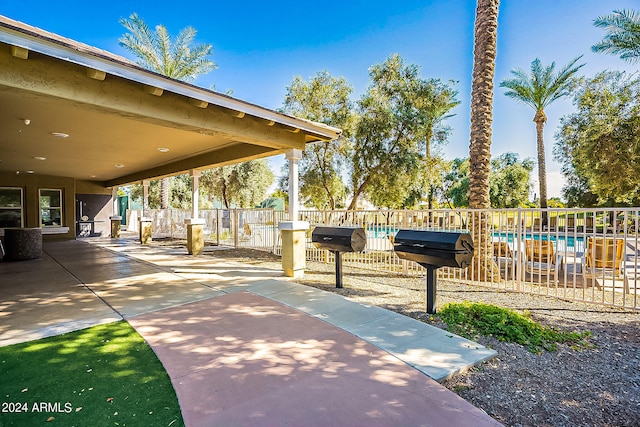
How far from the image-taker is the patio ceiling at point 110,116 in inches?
153

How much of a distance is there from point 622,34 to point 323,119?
12.5 metres

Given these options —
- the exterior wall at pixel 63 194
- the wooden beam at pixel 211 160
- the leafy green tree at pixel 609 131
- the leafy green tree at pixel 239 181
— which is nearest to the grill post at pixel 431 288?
the wooden beam at pixel 211 160

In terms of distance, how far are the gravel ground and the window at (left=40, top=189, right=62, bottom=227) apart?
17.1 m

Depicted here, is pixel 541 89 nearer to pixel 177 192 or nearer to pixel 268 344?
pixel 268 344

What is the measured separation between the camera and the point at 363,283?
22.4 ft

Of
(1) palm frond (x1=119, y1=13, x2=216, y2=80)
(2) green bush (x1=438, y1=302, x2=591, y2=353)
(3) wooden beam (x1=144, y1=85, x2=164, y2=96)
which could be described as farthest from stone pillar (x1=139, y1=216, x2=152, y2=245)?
(2) green bush (x1=438, y1=302, x2=591, y2=353)

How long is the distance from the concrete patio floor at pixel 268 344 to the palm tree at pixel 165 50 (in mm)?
13210

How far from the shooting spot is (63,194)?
16.0 meters

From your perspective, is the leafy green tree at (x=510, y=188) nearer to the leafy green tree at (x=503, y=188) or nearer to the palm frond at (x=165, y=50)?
the leafy green tree at (x=503, y=188)

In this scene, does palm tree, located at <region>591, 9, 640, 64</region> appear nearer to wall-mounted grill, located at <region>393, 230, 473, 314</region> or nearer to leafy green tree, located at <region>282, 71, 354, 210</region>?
leafy green tree, located at <region>282, 71, 354, 210</region>

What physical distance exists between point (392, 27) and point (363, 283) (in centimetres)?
1149

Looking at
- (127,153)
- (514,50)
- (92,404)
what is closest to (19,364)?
(92,404)

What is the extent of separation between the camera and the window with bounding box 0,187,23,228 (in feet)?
46.8

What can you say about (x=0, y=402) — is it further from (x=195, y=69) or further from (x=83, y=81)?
(x=195, y=69)
